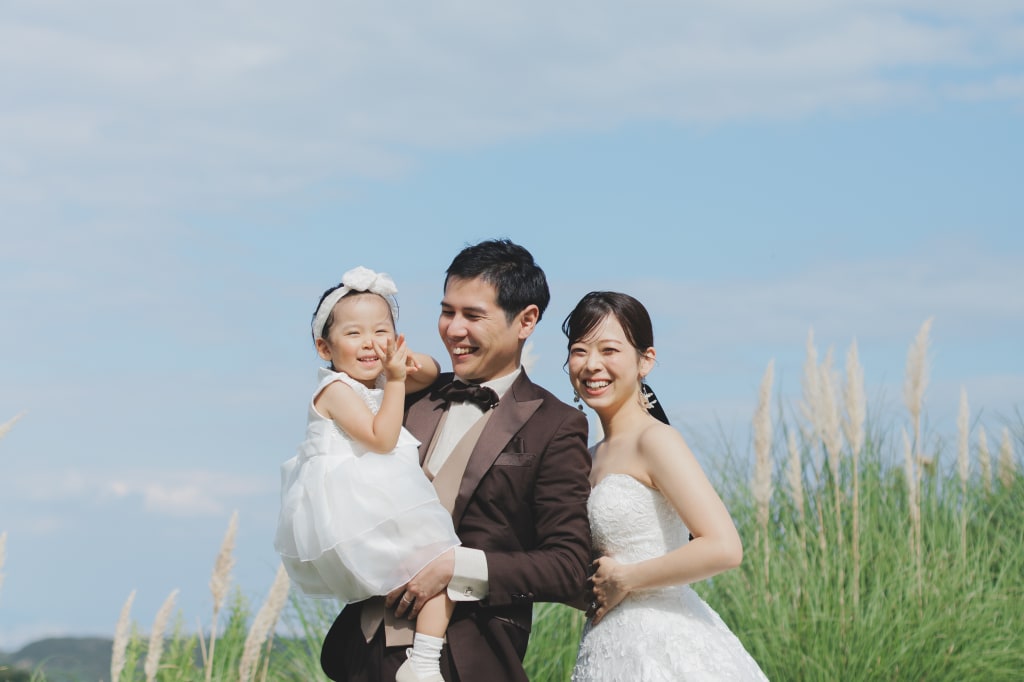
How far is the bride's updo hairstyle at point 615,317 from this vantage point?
137 inches

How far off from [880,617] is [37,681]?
426 centimetres

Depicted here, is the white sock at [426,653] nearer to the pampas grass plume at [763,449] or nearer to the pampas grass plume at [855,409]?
the pampas grass plume at [763,449]

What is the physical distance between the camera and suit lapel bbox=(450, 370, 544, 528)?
3102mm

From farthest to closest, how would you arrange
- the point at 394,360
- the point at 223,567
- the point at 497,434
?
the point at 223,567
the point at 497,434
the point at 394,360

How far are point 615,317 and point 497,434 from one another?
1.92ft

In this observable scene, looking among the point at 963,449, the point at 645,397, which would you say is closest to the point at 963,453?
the point at 963,449

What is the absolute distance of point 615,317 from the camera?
3471 millimetres

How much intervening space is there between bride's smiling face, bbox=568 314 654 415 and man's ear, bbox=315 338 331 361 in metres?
0.75

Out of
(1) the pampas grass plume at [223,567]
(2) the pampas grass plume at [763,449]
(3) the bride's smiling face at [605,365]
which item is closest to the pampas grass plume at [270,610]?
(1) the pampas grass plume at [223,567]

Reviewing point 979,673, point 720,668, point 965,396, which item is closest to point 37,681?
point 720,668

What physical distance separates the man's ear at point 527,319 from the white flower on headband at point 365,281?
1.31ft

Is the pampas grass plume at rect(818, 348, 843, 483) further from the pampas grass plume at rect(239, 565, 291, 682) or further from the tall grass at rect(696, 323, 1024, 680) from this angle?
the pampas grass plume at rect(239, 565, 291, 682)

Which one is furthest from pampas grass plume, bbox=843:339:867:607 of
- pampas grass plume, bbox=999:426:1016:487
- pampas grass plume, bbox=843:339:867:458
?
pampas grass plume, bbox=999:426:1016:487

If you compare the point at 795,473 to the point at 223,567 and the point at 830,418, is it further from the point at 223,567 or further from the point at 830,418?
the point at 223,567
